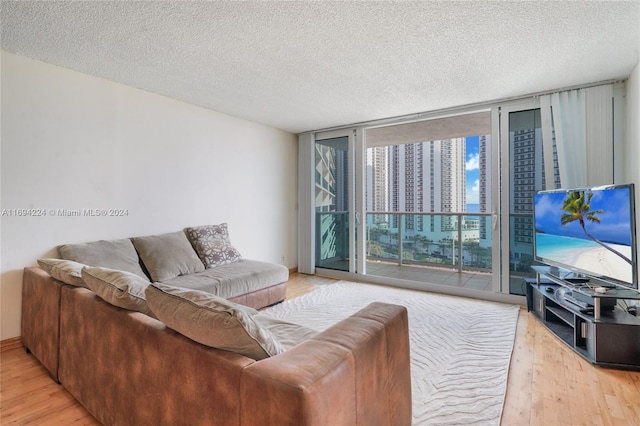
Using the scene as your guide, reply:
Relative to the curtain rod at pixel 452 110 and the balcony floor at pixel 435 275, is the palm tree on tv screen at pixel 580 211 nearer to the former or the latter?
the curtain rod at pixel 452 110

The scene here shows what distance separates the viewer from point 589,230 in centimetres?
253

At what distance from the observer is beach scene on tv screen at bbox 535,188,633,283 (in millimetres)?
2271

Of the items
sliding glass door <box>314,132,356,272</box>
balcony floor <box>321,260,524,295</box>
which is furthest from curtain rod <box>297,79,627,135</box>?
balcony floor <box>321,260,524,295</box>

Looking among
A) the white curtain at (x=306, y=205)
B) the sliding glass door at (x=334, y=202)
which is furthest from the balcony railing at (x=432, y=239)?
the white curtain at (x=306, y=205)

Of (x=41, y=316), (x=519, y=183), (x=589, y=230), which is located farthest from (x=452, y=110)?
(x=41, y=316)

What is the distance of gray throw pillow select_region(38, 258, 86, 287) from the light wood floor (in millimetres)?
673

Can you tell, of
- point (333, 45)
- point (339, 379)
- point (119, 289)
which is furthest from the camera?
point (333, 45)

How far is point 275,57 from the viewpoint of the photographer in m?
2.57

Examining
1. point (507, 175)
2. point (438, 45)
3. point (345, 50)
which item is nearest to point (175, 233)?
point (345, 50)

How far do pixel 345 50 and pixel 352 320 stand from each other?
2099mm

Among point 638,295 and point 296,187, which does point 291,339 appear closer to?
point 638,295

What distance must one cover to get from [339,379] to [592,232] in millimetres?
2693

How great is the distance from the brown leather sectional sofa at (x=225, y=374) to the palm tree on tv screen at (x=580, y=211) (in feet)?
7.02

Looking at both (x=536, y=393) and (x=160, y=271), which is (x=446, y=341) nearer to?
(x=536, y=393)
